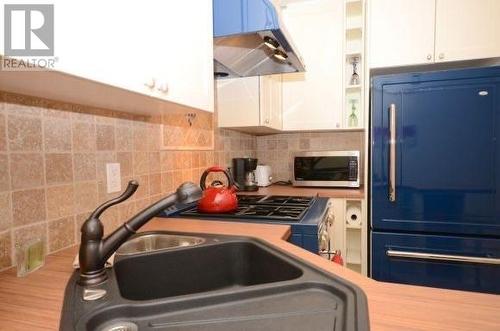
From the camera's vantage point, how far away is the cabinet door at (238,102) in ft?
6.40

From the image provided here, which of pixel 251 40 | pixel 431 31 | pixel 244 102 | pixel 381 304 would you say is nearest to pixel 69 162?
pixel 251 40

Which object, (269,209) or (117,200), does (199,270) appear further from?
(269,209)

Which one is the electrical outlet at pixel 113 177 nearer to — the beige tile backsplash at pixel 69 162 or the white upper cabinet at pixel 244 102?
the beige tile backsplash at pixel 69 162

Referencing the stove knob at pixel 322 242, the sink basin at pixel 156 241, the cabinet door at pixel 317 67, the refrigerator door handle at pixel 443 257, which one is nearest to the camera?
the sink basin at pixel 156 241

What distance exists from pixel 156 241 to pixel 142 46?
628 mm

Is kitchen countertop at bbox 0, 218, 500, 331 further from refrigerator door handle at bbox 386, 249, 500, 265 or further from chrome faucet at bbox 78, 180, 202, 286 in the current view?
refrigerator door handle at bbox 386, 249, 500, 265

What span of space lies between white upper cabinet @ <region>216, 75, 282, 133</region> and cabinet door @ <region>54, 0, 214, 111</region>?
858mm

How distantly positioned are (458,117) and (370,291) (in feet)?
5.08

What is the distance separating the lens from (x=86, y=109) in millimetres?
1020

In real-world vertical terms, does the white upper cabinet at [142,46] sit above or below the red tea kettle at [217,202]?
above

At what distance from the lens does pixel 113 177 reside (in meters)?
1.13

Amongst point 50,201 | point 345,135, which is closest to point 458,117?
point 345,135

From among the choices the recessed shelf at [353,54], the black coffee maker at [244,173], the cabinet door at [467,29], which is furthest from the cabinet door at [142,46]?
the cabinet door at [467,29]

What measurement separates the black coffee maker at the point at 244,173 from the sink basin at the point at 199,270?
123 cm
